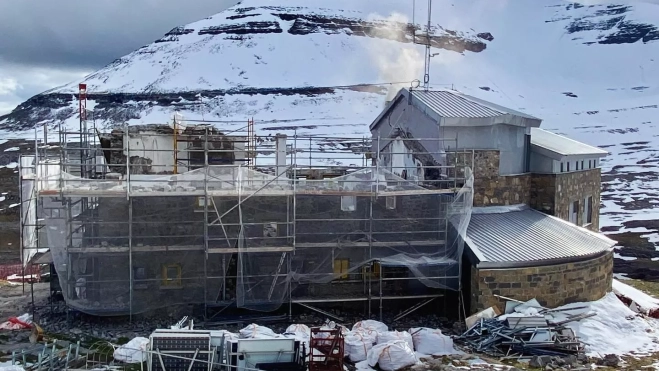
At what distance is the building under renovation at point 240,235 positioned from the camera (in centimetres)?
1741

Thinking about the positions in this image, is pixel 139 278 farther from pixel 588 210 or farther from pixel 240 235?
pixel 588 210

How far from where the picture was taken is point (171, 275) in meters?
18.4

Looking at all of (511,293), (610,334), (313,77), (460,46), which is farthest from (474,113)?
(460,46)

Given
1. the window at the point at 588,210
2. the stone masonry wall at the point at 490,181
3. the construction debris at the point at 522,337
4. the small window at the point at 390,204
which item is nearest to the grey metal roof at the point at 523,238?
the stone masonry wall at the point at 490,181

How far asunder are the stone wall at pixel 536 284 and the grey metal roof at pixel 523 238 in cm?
27

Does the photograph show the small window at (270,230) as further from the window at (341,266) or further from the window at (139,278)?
the window at (139,278)

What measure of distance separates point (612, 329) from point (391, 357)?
22.1ft

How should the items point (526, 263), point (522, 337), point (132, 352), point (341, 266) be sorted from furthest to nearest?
point (341, 266)
point (526, 263)
point (522, 337)
point (132, 352)

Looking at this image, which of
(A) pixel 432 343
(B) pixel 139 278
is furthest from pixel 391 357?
(B) pixel 139 278

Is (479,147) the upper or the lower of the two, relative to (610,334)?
upper

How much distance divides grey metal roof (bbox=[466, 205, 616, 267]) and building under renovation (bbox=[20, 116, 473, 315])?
91 centimetres

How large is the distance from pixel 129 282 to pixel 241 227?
3.34m

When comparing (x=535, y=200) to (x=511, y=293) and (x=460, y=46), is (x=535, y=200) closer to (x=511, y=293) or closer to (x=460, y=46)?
(x=511, y=293)

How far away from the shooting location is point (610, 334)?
17016mm
